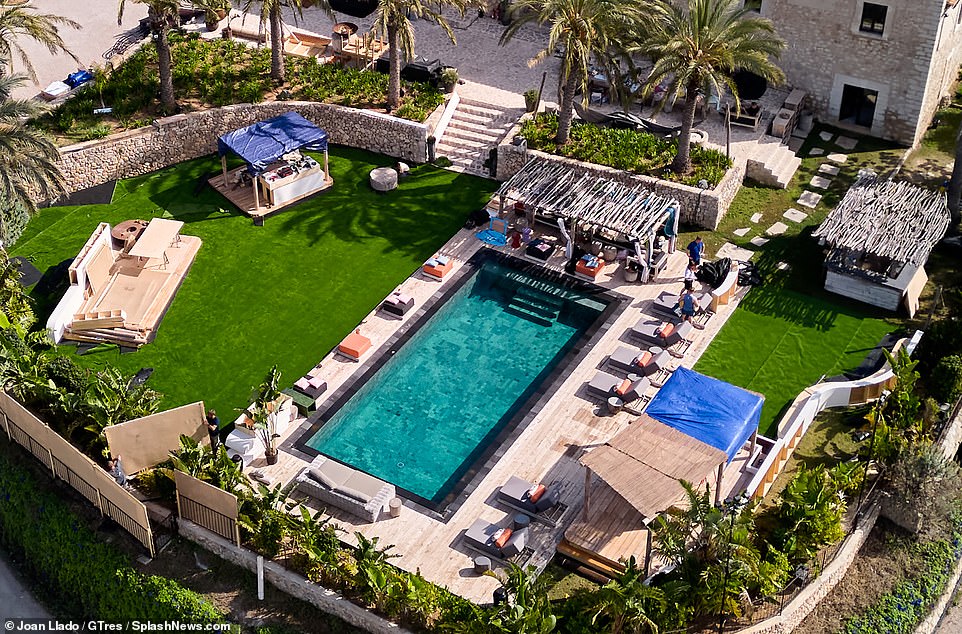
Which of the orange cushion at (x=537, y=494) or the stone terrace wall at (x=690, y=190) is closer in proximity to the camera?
the orange cushion at (x=537, y=494)

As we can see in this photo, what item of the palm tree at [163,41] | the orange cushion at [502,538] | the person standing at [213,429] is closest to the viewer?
the orange cushion at [502,538]

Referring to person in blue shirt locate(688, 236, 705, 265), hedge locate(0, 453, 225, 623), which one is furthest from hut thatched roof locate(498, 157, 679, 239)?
hedge locate(0, 453, 225, 623)

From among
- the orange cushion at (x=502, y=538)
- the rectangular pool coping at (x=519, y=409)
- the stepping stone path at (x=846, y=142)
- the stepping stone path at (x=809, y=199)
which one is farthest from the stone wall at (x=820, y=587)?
the stepping stone path at (x=846, y=142)

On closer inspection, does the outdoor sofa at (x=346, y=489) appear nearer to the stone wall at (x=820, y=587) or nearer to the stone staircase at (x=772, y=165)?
the stone wall at (x=820, y=587)

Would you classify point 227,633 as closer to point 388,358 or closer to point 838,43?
point 388,358

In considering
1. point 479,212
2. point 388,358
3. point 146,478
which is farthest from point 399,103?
point 146,478

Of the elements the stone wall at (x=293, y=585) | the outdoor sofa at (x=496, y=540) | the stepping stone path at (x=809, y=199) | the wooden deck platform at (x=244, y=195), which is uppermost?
the wooden deck platform at (x=244, y=195)

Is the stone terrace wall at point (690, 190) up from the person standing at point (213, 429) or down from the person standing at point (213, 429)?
up
